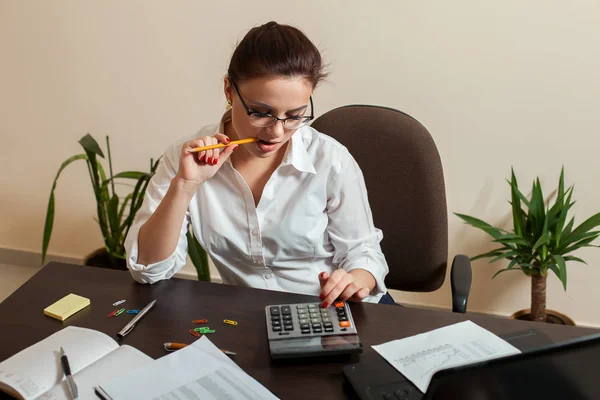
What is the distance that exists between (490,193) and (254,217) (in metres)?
1.11

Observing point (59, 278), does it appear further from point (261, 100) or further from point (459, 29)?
point (459, 29)

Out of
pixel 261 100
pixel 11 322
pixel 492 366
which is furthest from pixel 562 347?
pixel 11 322

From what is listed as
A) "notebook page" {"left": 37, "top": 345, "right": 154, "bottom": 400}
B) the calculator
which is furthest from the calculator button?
Answer: "notebook page" {"left": 37, "top": 345, "right": 154, "bottom": 400}

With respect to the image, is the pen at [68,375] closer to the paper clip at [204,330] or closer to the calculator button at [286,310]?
the paper clip at [204,330]

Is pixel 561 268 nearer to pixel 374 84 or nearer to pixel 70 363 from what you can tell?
pixel 374 84

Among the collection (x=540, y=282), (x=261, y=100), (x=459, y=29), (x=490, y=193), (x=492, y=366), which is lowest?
(x=540, y=282)

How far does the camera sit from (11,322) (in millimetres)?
919

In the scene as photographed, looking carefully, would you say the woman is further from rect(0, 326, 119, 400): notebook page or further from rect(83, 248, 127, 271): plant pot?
rect(83, 248, 127, 271): plant pot

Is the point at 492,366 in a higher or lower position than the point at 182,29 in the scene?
lower

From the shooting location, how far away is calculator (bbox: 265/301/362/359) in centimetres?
83

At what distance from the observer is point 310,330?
88 cm

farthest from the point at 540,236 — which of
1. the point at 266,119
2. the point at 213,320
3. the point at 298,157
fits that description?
the point at 213,320

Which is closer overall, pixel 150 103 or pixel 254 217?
pixel 254 217

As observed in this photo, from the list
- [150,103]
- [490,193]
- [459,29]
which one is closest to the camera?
[459,29]
